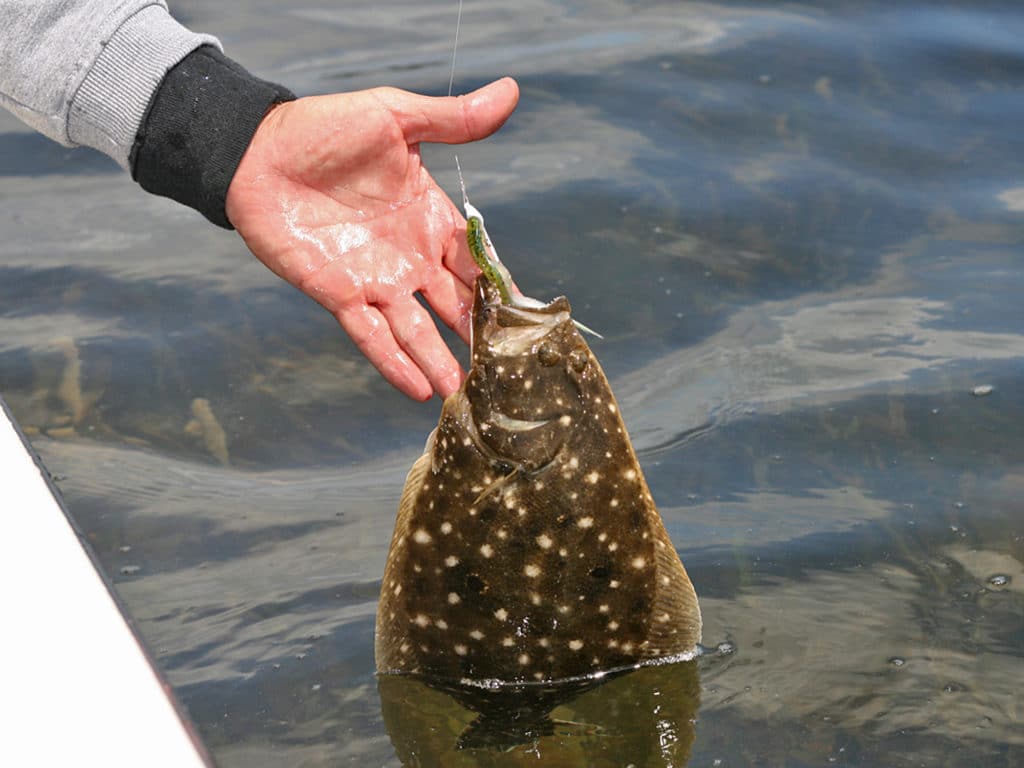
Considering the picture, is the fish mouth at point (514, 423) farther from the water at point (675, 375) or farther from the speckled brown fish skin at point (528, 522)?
the water at point (675, 375)

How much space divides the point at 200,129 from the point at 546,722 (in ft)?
7.14

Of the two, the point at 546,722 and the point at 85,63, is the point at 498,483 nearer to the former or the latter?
the point at 546,722

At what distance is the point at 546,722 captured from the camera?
335 cm

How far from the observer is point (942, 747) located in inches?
131

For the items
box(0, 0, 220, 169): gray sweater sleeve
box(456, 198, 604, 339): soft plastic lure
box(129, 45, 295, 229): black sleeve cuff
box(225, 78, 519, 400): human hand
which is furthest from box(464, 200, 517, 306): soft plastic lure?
box(0, 0, 220, 169): gray sweater sleeve

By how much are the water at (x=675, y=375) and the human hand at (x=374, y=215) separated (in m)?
0.88

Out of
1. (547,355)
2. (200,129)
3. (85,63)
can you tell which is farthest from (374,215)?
(547,355)

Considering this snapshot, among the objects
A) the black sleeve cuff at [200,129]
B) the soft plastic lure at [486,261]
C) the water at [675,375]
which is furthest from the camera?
the black sleeve cuff at [200,129]

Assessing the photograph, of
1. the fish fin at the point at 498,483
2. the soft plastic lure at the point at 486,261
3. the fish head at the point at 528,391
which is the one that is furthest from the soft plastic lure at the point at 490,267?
the fish fin at the point at 498,483

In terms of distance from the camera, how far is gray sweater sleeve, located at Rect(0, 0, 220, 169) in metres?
3.92

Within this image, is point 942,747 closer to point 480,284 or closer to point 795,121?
point 480,284

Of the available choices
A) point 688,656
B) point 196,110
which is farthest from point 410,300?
point 688,656

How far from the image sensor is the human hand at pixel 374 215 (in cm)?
372

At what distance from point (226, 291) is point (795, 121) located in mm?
3373
